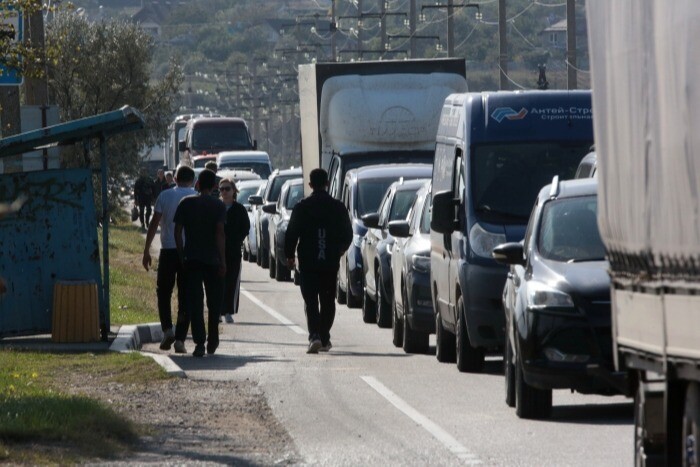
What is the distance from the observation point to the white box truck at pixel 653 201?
7566 millimetres

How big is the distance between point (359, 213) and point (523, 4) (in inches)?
6050

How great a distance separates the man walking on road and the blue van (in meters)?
2.10

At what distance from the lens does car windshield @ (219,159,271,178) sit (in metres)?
54.3

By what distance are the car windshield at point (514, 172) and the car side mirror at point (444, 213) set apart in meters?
0.23

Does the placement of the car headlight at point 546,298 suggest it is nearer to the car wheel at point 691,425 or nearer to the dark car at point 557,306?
the dark car at point 557,306

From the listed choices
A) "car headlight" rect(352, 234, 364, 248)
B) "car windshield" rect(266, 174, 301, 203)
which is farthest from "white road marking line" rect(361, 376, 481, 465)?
"car windshield" rect(266, 174, 301, 203)

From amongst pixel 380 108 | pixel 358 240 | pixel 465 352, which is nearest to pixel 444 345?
pixel 465 352

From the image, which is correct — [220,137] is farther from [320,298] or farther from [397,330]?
[320,298]

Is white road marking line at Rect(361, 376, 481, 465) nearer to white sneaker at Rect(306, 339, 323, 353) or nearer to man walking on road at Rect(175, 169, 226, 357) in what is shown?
white sneaker at Rect(306, 339, 323, 353)

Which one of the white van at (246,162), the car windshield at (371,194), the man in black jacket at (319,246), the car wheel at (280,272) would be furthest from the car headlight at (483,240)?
the white van at (246,162)

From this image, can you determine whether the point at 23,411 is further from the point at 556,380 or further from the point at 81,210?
the point at 81,210

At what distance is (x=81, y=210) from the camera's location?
19.9 meters

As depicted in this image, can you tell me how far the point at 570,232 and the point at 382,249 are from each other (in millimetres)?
8299

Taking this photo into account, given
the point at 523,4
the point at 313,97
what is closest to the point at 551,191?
the point at 313,97
